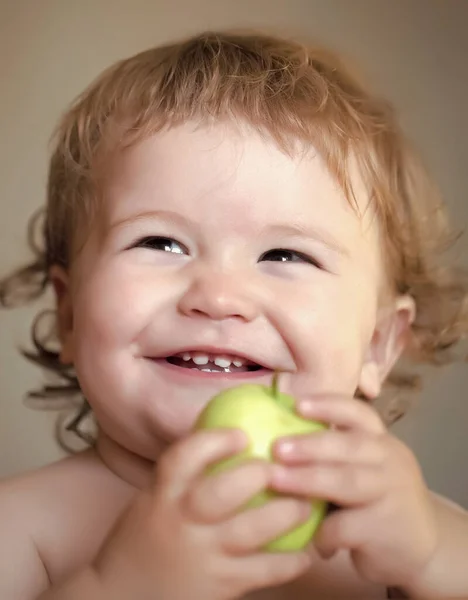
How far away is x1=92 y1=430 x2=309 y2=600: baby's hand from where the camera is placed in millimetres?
596

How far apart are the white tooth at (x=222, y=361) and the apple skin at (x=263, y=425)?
0.16 metres

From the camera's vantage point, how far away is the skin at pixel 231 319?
69 centimetres

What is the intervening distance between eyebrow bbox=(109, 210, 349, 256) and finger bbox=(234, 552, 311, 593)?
0.35 m

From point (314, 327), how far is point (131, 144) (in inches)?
11.1

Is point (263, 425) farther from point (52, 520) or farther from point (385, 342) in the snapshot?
point (385, 342)

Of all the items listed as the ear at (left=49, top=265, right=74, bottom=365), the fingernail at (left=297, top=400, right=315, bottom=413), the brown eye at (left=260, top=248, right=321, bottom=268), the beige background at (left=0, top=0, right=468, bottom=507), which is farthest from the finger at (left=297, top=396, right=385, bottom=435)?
the beige background at (left=0, top=0, right=468, bottom=507)

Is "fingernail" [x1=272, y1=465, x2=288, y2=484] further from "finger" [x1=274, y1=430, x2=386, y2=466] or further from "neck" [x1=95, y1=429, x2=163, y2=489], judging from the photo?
"neck" [x1=95, y1=429, x2=163, y2=489]

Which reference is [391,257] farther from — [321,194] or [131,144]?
[131,144]

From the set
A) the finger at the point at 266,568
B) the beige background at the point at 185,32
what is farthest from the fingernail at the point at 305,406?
the beige background at the point at 185,32

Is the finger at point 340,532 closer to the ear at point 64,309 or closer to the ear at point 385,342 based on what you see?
the ear at point 385,342

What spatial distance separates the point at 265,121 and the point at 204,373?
28 cm

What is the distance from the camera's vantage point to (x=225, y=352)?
0.81 metres

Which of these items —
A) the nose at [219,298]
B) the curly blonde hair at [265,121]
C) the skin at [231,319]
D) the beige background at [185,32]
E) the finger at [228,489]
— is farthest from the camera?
the beige background at [185,32]

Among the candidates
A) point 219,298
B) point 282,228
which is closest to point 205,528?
point 219,298
